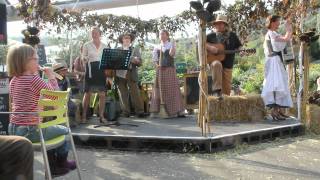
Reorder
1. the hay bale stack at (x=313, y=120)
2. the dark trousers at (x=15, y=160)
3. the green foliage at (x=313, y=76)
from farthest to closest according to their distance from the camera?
the green foliage at (x=313, y=76), the hay bale stack at (x=313, y=120), the dark trousers at (x=15, y=160)

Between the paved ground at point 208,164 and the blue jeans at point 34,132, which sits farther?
the paved ground at point 208,164

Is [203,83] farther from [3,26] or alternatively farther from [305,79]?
[3,26]

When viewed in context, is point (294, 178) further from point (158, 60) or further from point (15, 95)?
point (158, 60)

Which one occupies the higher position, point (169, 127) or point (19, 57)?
point (19, 57)

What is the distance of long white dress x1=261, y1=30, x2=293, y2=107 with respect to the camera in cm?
841

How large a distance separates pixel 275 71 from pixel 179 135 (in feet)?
7.94

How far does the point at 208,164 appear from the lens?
234 inches

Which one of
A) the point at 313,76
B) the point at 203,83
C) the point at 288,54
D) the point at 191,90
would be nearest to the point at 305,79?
the point at 288,54

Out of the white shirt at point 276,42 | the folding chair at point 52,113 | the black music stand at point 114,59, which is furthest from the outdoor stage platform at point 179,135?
the folding chair at point 52,113

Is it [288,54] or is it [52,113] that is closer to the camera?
[52,113]

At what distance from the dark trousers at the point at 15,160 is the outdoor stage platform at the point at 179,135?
3.23 meters

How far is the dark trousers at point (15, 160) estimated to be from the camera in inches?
141

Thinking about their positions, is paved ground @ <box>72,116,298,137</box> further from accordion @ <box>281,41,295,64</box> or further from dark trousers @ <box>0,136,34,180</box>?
dark trousers @ <box>0,136,34,180</box>

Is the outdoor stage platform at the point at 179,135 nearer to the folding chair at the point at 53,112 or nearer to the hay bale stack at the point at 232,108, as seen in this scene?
the hay bale stack at the point at 232,108
